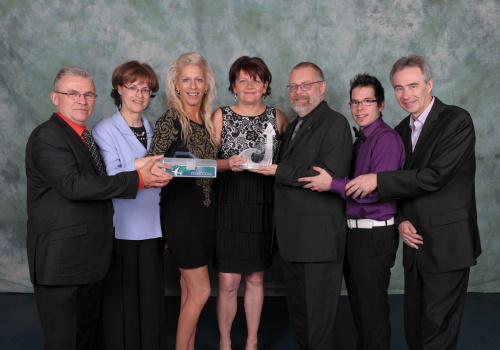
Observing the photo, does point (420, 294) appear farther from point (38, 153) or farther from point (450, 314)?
point (38, 153)

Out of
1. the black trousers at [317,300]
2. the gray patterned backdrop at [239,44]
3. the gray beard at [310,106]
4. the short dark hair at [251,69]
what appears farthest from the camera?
Answer: the gray patterned backdrop at [239,44]

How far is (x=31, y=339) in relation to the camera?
132 inches

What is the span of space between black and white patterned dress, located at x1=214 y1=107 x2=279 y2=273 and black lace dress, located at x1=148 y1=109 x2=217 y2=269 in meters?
0.16

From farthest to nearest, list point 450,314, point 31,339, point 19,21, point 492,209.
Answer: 1. point 492,209
2. point 19,21
3. point 31,339
4. point 450,314

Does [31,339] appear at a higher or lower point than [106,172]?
lower

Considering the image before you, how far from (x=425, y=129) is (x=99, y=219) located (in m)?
1.83

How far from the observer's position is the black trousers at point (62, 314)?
2141 millimetres

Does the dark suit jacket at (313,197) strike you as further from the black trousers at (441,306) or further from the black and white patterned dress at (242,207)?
Answer: the black trousers at (441,306)

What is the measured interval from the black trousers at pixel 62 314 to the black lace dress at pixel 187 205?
625mm

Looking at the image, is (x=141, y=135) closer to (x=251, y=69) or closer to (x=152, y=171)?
(x=152, y=171)

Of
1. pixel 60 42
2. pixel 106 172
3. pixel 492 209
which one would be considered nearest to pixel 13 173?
pixel 60 42

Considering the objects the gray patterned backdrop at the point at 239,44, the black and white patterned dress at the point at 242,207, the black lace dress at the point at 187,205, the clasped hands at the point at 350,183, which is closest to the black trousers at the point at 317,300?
the black and white patterned dress at the point at 242,207

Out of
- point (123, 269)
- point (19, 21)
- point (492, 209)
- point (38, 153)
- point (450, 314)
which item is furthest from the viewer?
point (492, 209)

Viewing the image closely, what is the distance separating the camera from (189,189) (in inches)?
106
